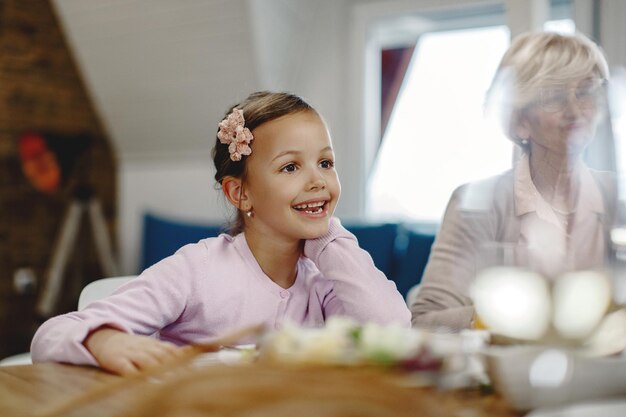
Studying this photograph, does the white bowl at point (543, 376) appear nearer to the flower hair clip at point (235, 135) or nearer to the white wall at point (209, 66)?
the flower hair clip at point (235, 135)

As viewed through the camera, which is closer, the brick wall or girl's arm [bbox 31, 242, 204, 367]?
girl's arm [bbox 31, 242, 204, 367]

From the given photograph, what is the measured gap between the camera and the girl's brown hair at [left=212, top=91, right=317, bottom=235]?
1.14 metres

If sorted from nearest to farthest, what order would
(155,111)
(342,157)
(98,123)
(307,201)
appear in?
(307,201), (342,157), (155,111), (98,123)

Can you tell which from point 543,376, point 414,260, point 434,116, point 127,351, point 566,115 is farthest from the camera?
point 434,116

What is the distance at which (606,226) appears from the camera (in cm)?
98

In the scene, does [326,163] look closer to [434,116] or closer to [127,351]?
[127,351]

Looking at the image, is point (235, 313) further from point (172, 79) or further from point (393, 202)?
point (172, 79)

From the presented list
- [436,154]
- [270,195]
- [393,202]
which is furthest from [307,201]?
[393,202]

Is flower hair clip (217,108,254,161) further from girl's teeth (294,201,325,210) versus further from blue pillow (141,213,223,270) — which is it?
blue pillow (141,213,223,270)

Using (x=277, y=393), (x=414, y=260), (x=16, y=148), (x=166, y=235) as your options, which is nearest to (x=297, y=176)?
(x=277, y=393)

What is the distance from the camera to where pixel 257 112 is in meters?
1.16

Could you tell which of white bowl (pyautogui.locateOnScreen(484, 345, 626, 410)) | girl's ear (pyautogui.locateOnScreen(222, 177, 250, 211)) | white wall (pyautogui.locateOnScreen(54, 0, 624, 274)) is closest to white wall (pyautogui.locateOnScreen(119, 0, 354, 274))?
white wall (pyautogui.locateOnScreen(54, 0, 624, 274))

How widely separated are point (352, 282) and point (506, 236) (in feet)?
0.84

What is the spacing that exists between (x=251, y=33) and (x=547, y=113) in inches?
74.2
